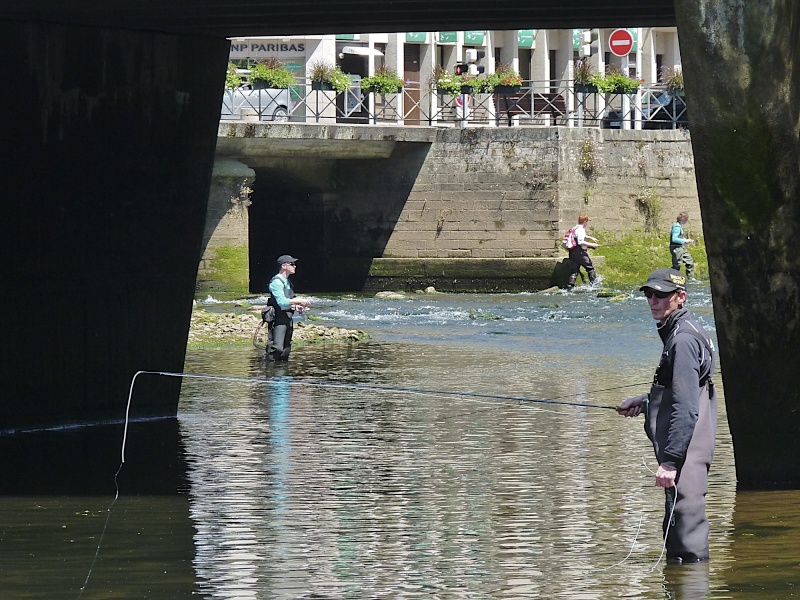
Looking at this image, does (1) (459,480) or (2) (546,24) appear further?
(2) (546,24)

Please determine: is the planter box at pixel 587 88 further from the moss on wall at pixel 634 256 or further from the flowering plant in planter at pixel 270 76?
the flowering plant in planter at pixel 270 76

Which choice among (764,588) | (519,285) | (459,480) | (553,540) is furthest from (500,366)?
(519,285)

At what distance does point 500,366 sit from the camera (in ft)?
63.3

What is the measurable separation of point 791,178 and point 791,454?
5.55ft

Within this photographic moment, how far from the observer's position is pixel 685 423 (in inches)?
286

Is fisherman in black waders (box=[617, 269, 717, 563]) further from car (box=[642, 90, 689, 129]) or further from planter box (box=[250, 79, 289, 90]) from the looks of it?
car (box=[642, 90, 689, 129])

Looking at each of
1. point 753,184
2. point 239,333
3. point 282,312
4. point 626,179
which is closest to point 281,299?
point 282,312

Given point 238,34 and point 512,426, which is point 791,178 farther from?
point 238,34

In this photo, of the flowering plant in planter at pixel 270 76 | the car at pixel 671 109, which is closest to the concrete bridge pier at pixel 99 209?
the flowering plant in planter at pixel 270 76

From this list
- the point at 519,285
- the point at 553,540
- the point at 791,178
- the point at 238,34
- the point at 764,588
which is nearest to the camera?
the point at 764,588

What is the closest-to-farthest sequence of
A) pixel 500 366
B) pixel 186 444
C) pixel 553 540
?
pixel 553 540, pixel 186 444, pixel 500 366

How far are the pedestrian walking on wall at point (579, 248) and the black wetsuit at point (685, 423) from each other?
28578 mm

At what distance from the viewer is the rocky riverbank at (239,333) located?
22828 mm

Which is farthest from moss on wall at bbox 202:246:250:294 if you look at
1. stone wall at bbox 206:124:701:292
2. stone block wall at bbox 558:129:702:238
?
stone block wall at bbox 558:129:702:238
